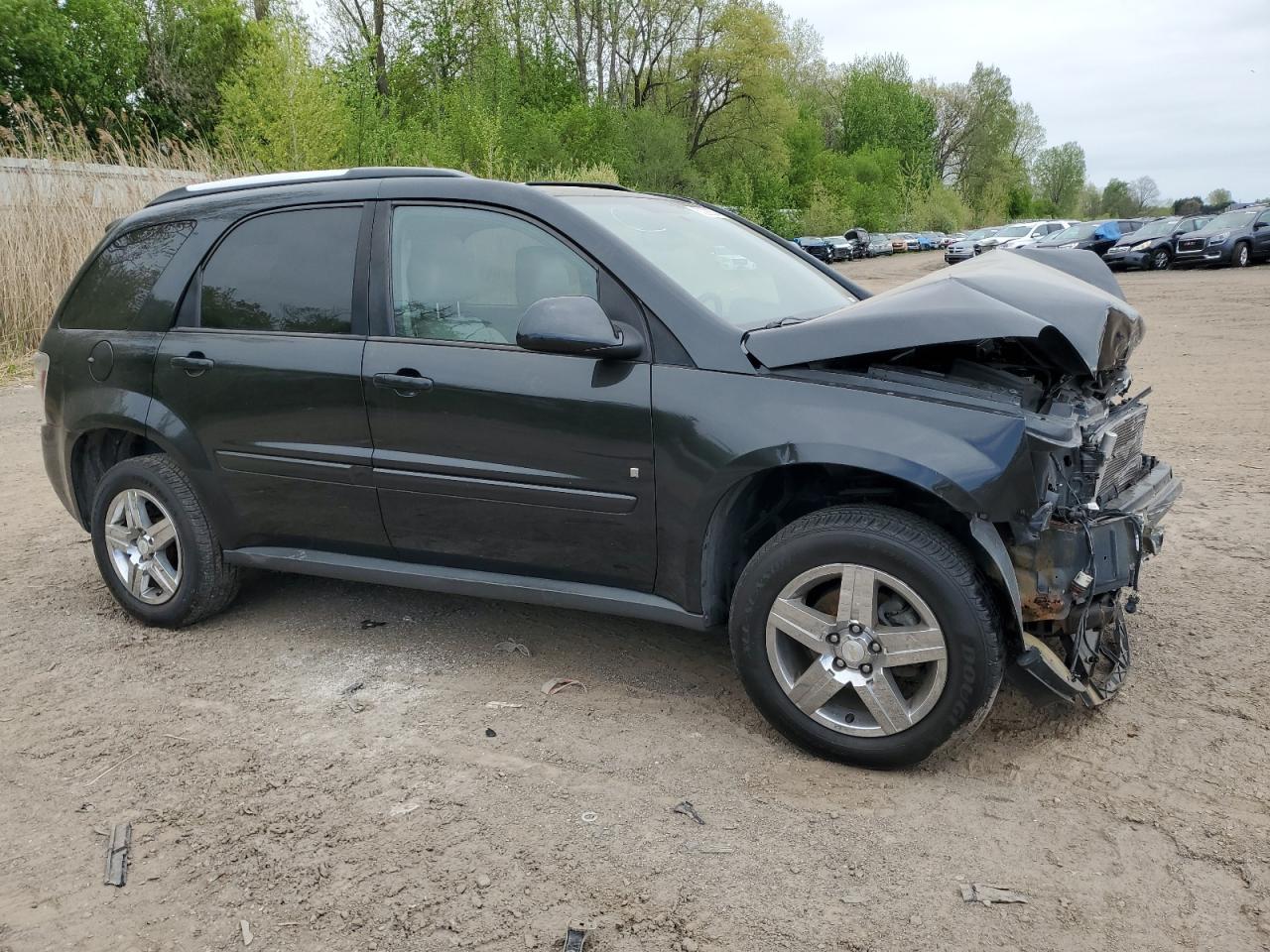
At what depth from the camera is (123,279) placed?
455 cm

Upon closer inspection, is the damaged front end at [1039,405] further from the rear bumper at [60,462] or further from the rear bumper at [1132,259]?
the rear bumper at [1132,259]

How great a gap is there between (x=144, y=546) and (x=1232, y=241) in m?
30.1

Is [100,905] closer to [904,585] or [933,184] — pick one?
[904,585]

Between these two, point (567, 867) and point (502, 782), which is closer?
point (567, 867)

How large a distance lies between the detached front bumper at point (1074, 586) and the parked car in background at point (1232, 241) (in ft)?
94.8

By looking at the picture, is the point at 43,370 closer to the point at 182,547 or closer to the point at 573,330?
the point at 182,547

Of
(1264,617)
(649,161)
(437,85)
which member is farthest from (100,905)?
(649,161)

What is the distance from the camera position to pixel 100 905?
2.70m

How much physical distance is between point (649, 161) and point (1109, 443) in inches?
1932

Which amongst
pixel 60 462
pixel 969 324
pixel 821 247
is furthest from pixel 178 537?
pixel 821 247

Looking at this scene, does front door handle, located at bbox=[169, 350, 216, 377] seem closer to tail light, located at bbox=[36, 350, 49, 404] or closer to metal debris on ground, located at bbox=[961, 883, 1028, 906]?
tail light, located at bbox=[36, 350, 49, 404]

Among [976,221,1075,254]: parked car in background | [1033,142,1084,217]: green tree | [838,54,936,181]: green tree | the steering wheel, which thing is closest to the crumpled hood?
the steering wheel

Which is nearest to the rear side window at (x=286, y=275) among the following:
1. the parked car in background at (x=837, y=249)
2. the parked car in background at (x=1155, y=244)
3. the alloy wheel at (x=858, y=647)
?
the alloy wheel at (x=858, y=647)

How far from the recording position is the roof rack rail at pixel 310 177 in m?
3.99
